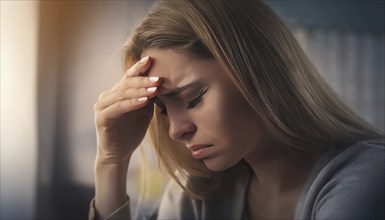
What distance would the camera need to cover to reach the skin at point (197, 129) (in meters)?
0.68

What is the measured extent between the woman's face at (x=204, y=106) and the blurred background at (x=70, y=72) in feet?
0.34

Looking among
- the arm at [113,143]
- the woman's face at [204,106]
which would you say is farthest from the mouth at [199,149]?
the arm at [113,143]

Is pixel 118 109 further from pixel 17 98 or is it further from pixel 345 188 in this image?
pixel 345 188

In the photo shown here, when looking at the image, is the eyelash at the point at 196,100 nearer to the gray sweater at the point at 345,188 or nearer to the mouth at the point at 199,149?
the mouth at the point at 199,149

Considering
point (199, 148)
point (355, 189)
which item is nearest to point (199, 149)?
point (199, 148)

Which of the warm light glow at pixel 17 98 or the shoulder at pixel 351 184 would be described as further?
the warm light glow at pixel 17 98

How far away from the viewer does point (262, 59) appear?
689 mm

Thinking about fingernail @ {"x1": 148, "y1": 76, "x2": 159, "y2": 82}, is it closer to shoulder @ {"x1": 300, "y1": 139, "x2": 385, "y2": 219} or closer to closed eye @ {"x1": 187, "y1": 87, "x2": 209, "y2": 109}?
closed eye @ {"x1": 187, "y1": 87, "x2": 209, "y2": 109}

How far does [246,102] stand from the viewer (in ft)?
2.27

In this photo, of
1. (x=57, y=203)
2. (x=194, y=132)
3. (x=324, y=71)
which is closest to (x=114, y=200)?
(x=57, y=203)

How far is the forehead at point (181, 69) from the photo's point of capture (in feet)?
2.24

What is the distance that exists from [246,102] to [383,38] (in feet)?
0.95


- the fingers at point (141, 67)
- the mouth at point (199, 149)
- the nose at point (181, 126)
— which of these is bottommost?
the mouth at point (199, 149)

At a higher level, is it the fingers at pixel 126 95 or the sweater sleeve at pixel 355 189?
the fingers at pixel 126 95
